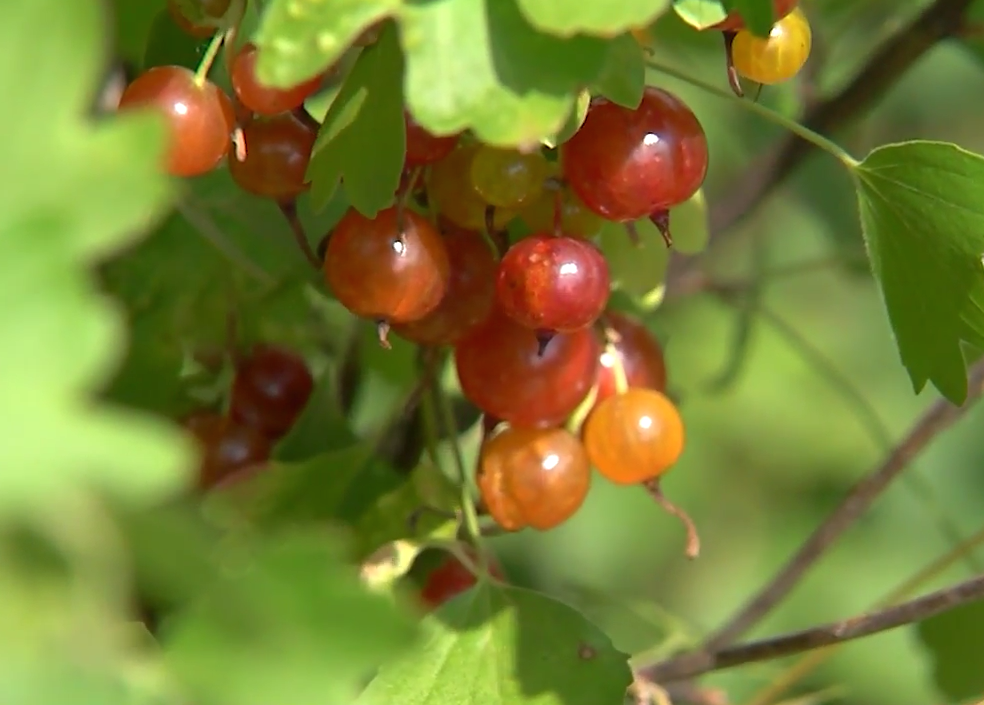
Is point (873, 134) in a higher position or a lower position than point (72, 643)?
lower

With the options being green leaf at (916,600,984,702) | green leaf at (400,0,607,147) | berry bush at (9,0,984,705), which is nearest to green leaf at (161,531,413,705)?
berry bush at (9,0,984,705)

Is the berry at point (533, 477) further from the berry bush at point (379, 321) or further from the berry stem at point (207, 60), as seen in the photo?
the berry stem at point (207, 60)

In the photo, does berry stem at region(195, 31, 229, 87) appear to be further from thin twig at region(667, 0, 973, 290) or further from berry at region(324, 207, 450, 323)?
thin twig at region(667, 0, 973, 290)

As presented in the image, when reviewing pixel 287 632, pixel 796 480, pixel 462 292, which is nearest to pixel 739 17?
pixel 462 292

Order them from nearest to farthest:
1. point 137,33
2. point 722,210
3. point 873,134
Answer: point 137,33 < point 722,210 < point 873,134

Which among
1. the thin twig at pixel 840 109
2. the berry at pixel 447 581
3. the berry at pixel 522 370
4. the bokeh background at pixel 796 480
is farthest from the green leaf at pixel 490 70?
the bokeh background at pixel 796 480

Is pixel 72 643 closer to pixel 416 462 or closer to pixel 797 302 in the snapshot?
pixel 416 462

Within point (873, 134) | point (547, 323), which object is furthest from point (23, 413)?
point (873, 134)
